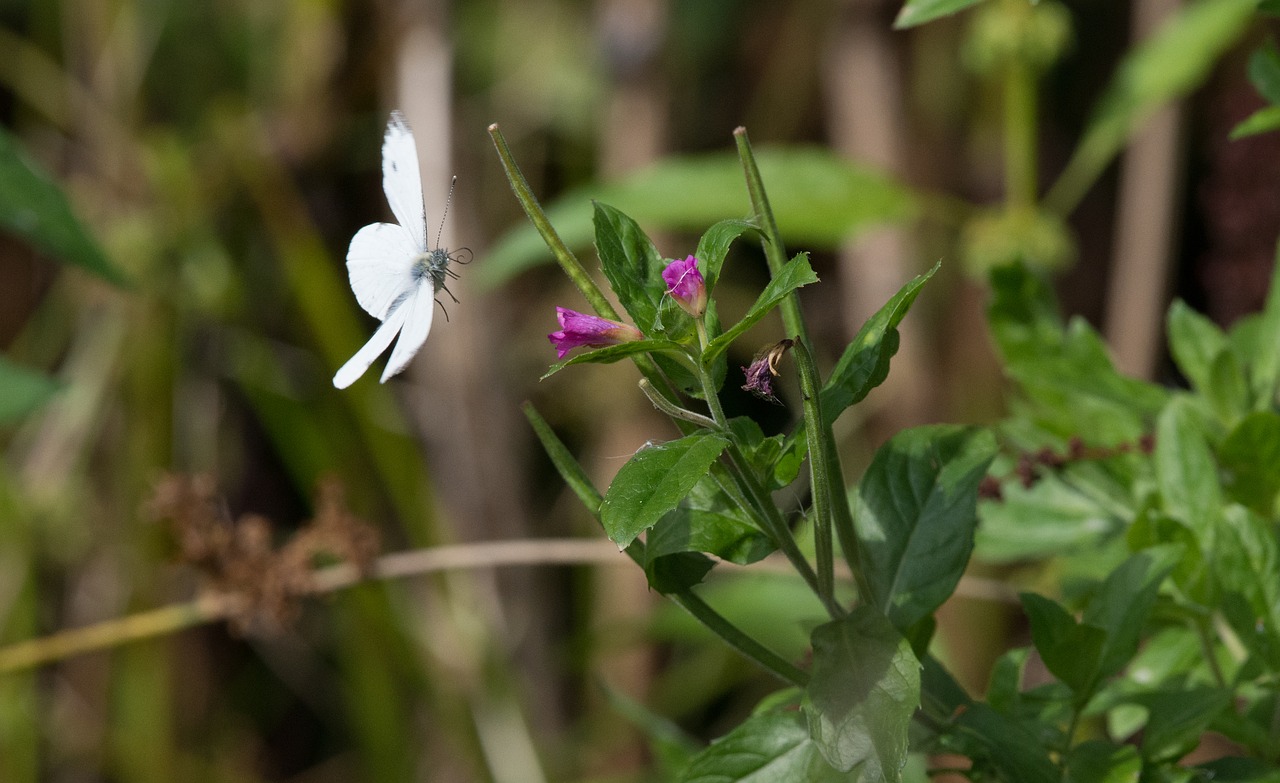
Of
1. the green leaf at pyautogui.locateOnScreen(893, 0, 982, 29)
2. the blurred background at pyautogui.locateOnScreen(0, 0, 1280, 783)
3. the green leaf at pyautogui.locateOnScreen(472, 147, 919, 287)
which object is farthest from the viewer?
the blurred background at pyautogui.locateOnScreen(0, 0, 1280, 783)

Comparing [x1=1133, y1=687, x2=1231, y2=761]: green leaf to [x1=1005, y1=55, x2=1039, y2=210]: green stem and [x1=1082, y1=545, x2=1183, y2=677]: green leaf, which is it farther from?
[x1=1005, y1=55, x2=1039, y2=210]: green stem

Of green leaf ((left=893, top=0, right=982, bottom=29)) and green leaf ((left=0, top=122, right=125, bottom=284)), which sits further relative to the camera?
green leaf ((left=0, top=122, right=125, bottom=284))

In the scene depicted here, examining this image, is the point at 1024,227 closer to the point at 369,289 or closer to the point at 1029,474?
the point at 1029,474

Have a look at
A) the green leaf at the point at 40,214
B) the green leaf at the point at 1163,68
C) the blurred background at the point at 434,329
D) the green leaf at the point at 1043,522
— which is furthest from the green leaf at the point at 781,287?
the blurred background at the point at 434,329

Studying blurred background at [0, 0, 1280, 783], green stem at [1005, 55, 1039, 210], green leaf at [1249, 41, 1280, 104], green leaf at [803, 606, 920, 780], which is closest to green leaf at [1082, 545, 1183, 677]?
green leaf at [803, 606, 920, 780]

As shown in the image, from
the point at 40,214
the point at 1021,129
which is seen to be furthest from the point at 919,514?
the point at 1021,129

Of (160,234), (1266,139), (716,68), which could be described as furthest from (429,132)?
(1266,139)
